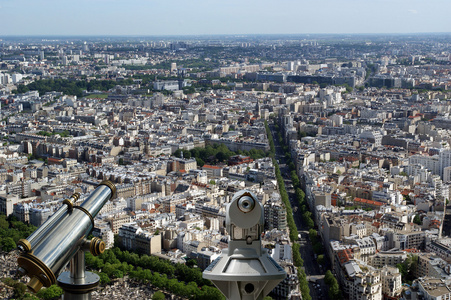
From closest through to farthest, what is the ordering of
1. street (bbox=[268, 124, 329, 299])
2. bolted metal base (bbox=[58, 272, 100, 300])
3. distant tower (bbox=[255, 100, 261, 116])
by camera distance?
1. bolted metal base (bbox=[58, 272, 100, 300])
2. street (bbox=[268, 124, 329, 299])
3. distant tower (bbox=[255, 100, 261, 116])

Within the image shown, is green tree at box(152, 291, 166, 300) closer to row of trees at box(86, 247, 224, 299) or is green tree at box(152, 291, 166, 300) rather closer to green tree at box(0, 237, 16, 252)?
row of trees at box(86, 247, 224, 299)

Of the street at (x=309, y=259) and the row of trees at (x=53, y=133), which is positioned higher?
the row of trees at (x=53, y=133)

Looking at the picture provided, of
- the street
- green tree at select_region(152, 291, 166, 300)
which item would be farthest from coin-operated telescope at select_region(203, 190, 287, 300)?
the street

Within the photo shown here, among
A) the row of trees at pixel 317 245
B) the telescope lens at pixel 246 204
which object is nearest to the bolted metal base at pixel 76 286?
the telescope lens at pixel 246 204

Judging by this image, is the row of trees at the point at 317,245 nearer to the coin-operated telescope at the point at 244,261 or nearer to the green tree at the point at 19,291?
the green tree at the point at 19,291

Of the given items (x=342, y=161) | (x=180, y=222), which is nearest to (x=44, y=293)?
(x=180, y=222)

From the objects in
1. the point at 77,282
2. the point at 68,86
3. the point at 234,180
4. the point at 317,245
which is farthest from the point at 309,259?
the point at 68,86
